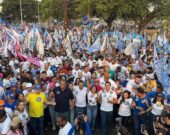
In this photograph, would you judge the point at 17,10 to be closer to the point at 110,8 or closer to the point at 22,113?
the point at 110,8

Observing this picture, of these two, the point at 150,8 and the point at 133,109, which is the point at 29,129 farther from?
the point at 150,8

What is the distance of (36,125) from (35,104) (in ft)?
1.98

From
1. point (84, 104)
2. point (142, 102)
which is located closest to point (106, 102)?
point (84, 104)

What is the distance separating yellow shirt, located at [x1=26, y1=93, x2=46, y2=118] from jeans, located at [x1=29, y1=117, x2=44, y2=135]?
15 cm

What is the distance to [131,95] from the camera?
888 centimetres

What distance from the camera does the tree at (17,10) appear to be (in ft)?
257

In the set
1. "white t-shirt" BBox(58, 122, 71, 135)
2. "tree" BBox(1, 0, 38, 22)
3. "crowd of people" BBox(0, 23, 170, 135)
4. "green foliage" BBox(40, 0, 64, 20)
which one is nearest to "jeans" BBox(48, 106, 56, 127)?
"crowd of people" BBox(0, 23, 170, 135)

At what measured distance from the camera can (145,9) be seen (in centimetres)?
3178

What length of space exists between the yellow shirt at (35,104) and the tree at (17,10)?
7162 centimetres

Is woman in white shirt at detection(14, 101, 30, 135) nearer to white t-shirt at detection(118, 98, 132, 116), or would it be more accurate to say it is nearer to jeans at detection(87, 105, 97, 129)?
jeans at detection(87, 105, 97, 129)

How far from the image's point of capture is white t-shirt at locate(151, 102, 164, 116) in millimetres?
7918

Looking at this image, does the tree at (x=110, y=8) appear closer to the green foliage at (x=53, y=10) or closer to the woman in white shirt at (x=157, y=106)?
the green foliage at (x=53, y=10)

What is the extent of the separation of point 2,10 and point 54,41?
6297 cm

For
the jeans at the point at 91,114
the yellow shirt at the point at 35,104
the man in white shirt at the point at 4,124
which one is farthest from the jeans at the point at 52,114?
the man in white shirt at the point at 4,124
